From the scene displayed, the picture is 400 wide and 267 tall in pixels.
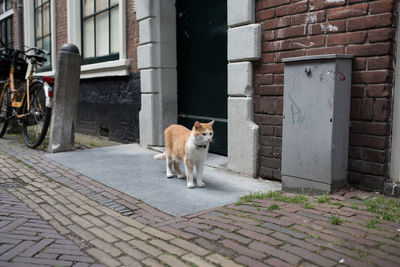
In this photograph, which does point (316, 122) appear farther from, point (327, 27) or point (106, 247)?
point (106, 247)

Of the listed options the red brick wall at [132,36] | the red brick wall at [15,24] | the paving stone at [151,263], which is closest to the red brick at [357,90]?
the paving stone at [151,263]

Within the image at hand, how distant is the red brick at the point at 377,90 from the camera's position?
143 inches

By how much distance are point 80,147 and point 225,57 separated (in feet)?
10.6

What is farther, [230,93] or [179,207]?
[230,93]

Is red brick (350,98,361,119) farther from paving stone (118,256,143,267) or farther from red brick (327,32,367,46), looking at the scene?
paving stone (118,256,143,267)

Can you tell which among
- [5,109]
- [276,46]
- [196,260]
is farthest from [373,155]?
[5,109]

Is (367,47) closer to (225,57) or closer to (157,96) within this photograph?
(225,57)

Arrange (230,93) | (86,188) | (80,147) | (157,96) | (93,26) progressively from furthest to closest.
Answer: (93,26)
(80,147)
(157,96)
(230,93)
(86,188)

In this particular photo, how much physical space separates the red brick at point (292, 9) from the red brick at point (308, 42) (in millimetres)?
307

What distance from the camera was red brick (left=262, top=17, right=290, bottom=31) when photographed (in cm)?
441

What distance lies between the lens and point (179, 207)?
3.68m

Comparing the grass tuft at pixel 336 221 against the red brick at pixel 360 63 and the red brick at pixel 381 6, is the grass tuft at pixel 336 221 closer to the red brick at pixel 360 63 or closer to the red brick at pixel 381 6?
the red brick at pixel 360 63

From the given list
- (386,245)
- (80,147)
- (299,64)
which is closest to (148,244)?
(386,245)

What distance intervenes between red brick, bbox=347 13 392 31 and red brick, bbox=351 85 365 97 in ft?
1.81
